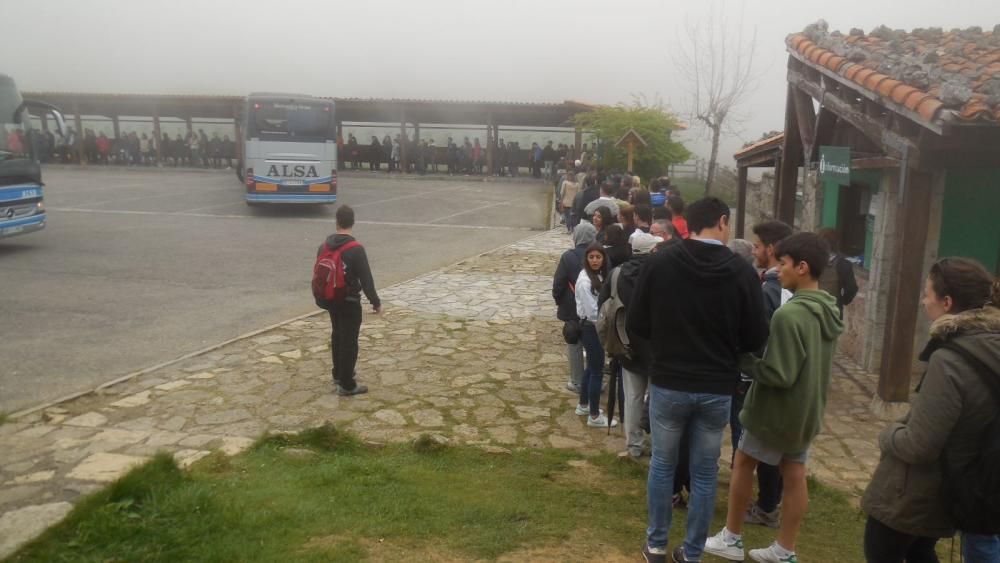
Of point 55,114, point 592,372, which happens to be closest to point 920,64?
point 592,372

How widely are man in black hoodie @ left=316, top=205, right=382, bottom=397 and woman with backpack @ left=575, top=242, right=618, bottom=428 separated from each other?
1738 millimetres

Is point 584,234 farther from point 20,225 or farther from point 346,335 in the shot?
point 20,225

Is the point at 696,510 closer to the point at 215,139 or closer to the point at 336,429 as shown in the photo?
the point at 336,429

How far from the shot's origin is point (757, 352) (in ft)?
10.8

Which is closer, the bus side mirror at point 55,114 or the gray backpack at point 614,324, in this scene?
the gray backpack at point 614,324

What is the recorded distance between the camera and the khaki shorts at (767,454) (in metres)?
3.34

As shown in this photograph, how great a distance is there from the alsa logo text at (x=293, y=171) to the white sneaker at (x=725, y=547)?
56.5 feet

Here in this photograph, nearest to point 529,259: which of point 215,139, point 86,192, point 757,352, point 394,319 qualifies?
point 394,319

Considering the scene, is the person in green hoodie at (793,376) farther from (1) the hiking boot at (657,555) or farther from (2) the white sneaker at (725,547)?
(1) the hiking boot at (657,555)

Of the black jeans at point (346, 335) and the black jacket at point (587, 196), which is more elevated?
the black jacket at point (587, 196)

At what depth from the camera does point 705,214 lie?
3209 mm

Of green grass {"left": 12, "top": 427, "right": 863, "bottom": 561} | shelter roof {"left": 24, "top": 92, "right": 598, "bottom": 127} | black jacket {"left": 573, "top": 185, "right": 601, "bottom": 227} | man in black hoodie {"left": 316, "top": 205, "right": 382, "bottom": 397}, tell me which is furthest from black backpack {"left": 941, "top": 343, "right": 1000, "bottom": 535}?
shelter roof {"left": 24, "top": 92, "right": 598, "bottom": 127}

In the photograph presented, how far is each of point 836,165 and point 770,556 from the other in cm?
505

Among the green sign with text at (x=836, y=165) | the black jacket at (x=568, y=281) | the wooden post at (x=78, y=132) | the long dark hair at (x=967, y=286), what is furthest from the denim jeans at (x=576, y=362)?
the wooden post at (x=78, y=132)
